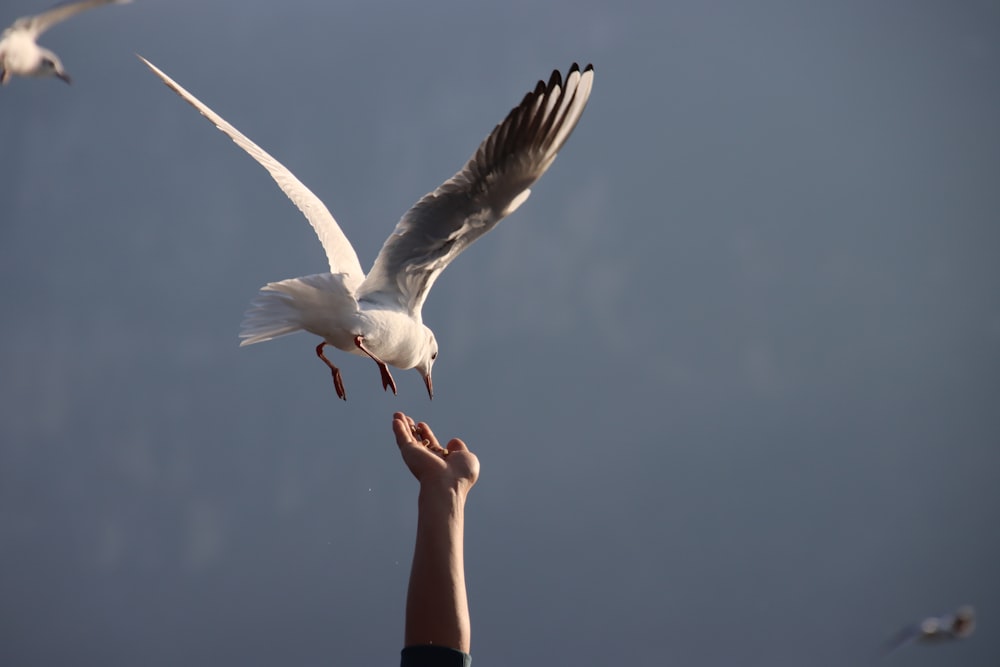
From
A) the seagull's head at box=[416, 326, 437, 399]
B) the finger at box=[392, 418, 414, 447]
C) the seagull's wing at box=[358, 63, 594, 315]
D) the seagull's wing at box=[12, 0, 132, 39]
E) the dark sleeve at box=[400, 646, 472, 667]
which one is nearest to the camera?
the dark sleeve at box=[400, 646, 472, 667]

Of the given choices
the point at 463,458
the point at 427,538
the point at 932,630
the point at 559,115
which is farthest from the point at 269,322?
the point at 932,630

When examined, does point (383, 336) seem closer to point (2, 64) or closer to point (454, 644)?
point (2, 64)

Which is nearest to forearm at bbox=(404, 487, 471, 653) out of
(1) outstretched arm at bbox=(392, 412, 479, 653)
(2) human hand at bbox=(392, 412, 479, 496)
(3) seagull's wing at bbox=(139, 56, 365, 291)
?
(1) outstretched arm at bbox=(392, 412, 479, 653)

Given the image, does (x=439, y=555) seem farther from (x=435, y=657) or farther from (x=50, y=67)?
(x=50, y=67)

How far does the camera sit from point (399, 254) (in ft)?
11.6

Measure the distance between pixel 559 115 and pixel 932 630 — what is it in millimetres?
1858

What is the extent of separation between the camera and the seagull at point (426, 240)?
3.28m

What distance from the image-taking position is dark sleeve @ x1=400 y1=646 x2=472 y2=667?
169cm

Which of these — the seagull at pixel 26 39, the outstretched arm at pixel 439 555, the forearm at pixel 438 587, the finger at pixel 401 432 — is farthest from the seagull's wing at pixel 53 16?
the forearm at pixel 438 587

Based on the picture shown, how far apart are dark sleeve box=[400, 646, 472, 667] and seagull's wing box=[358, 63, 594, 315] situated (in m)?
1.87

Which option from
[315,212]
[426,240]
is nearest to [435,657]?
[426,240]

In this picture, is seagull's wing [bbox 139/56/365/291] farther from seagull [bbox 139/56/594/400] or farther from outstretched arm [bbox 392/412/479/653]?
outstretched arm [bbox 392/412/479/653]

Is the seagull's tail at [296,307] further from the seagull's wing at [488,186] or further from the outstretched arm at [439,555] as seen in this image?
the outstretched arm at [439,555]

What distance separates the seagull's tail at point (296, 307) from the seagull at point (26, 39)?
0.93 m
